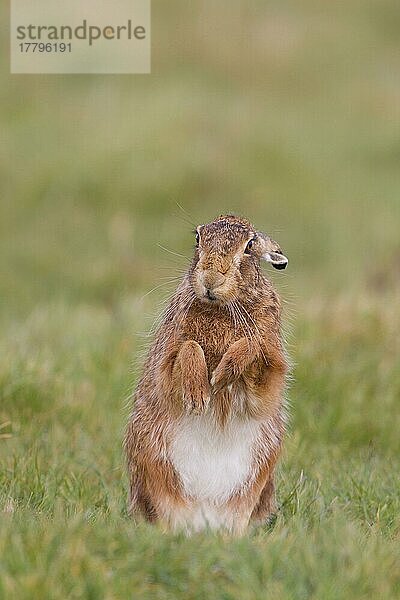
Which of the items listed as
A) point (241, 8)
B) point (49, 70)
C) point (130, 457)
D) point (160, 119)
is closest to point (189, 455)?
point (130, 457)

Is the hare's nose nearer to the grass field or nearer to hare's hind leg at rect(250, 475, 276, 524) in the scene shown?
the grass field

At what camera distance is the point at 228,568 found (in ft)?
13.1

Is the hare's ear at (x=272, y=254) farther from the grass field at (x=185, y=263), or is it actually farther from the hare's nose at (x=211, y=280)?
the grass field at (x=185, y=263)

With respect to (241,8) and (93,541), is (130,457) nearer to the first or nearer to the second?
(93,541)

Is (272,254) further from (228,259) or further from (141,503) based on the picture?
(141,503)

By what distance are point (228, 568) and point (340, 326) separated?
197 inches

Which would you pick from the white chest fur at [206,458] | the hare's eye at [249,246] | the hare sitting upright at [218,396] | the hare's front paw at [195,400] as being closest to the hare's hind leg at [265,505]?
the hare sitting upright at [218,396]

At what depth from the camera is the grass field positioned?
13.3 ft

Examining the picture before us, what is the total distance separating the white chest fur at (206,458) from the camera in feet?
16.0

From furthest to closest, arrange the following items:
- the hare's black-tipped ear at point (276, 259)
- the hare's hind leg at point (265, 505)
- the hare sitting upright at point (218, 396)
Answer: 1. the hare's hind leg at point (265, 505)
2. the hare's black-tipped ear at point (276, 259)
3. the hare sitting upright at point (218, 396)

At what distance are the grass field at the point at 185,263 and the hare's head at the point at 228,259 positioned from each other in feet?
1.54

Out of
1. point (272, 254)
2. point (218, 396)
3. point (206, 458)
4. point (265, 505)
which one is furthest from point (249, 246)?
point (265, 505)

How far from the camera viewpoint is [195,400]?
15.2 ft

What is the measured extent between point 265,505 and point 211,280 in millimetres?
1173
